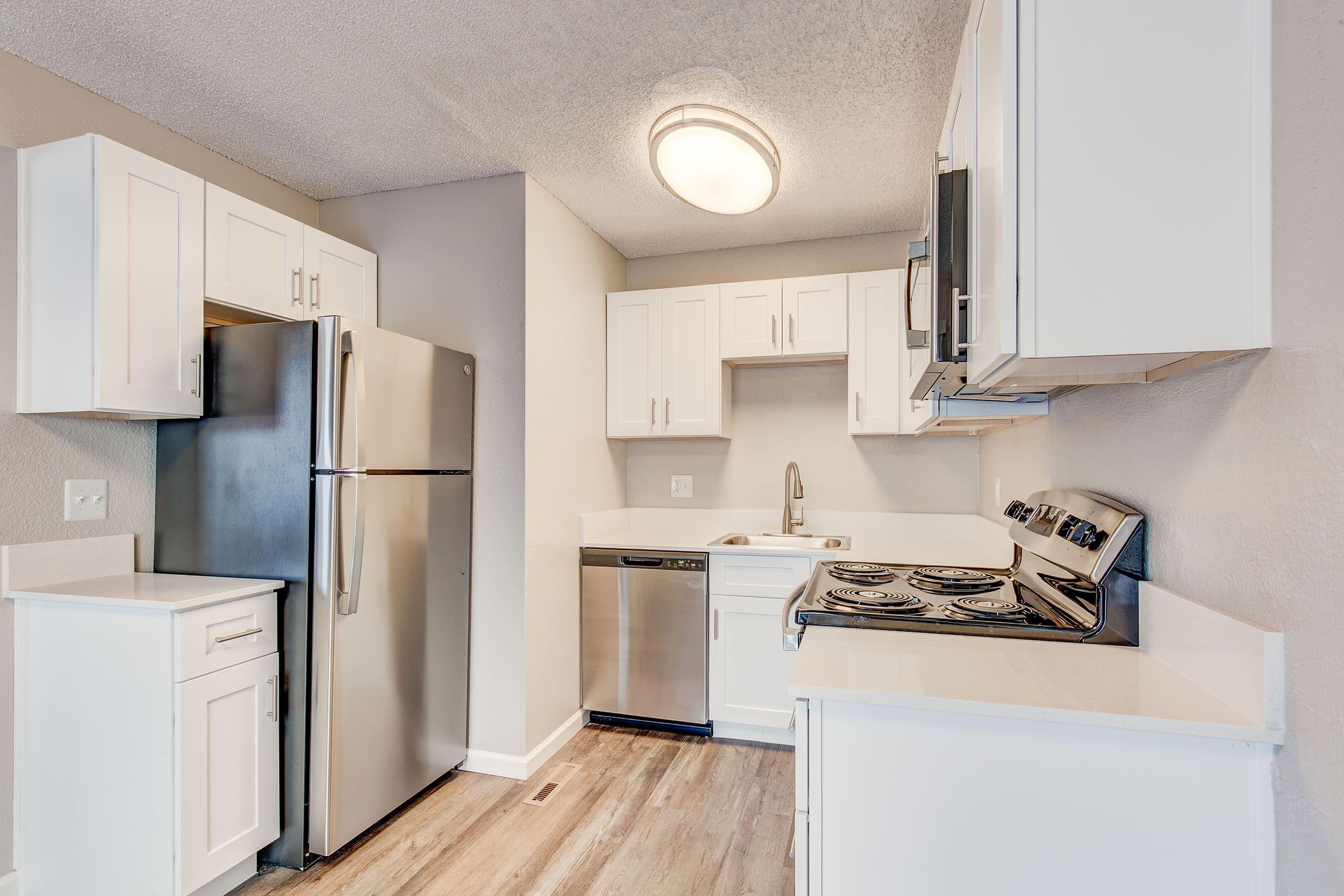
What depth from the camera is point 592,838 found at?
2.21 metres

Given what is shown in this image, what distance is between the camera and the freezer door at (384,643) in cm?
206

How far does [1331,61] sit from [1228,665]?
0.82 m

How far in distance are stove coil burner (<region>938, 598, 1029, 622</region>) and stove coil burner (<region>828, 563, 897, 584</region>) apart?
332mm

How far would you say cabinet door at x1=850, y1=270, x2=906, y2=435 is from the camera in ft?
10.3

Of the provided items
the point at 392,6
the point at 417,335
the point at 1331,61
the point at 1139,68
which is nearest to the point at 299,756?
the point at 417,335

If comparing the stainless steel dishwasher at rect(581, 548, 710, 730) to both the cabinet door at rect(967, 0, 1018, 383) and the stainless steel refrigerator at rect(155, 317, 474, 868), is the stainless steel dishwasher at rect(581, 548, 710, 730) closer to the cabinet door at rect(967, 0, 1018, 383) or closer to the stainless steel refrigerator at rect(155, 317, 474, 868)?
the stainless steel refrigerator at rect(155, 317, 474, 868)

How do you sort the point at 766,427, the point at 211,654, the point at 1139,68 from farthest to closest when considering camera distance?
the point at 766,427 → the point at 211,654 → the point at 1139,68

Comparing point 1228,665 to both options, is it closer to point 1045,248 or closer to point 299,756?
point 1045,248

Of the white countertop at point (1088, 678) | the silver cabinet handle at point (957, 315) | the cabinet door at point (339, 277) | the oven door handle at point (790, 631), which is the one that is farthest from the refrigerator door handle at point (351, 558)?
the silver cabinet handle at point (957, 315)

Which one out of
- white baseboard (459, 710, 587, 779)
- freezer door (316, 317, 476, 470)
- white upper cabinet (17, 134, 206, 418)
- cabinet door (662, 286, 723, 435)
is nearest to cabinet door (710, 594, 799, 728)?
white baseboard (459, 710, 587, 779)

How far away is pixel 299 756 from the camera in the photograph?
207 cm

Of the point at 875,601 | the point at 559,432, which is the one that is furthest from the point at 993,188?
the point at 559,432

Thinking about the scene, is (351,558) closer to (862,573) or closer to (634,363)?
(862,573)

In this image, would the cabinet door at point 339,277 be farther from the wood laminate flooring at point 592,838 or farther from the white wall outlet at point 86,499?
the wood laminate flooring at point 592,838
